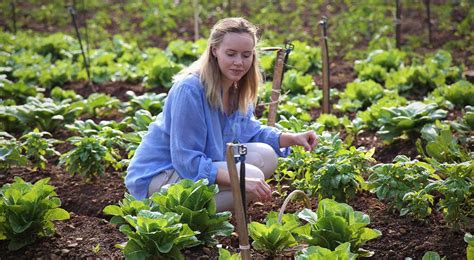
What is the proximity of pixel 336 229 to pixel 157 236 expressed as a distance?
88 cm

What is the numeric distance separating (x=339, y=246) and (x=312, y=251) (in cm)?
13

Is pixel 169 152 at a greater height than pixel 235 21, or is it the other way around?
pixel 235 21

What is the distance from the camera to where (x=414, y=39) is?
31.1 ft

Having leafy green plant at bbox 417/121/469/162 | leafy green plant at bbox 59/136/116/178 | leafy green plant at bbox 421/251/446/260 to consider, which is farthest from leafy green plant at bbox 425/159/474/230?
leafy green plant at bbox 59/136/116/178

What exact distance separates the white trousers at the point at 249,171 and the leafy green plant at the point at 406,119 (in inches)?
57.0

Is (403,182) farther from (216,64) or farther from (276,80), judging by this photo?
(276,80)

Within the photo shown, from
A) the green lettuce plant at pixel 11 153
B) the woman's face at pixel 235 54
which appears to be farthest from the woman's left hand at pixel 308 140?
the green lettuce plant at pixel 11 153

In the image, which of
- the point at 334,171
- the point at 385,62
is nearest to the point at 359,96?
the point at 385,62

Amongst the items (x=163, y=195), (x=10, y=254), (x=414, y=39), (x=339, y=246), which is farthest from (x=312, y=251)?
(x=414, y=39)

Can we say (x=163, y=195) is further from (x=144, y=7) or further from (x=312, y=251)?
(x=144, y=7)

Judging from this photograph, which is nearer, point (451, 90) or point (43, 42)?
point (451, 90)

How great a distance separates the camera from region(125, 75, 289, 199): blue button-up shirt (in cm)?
378

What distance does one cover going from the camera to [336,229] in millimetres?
3404

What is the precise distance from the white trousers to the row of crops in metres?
0.13
